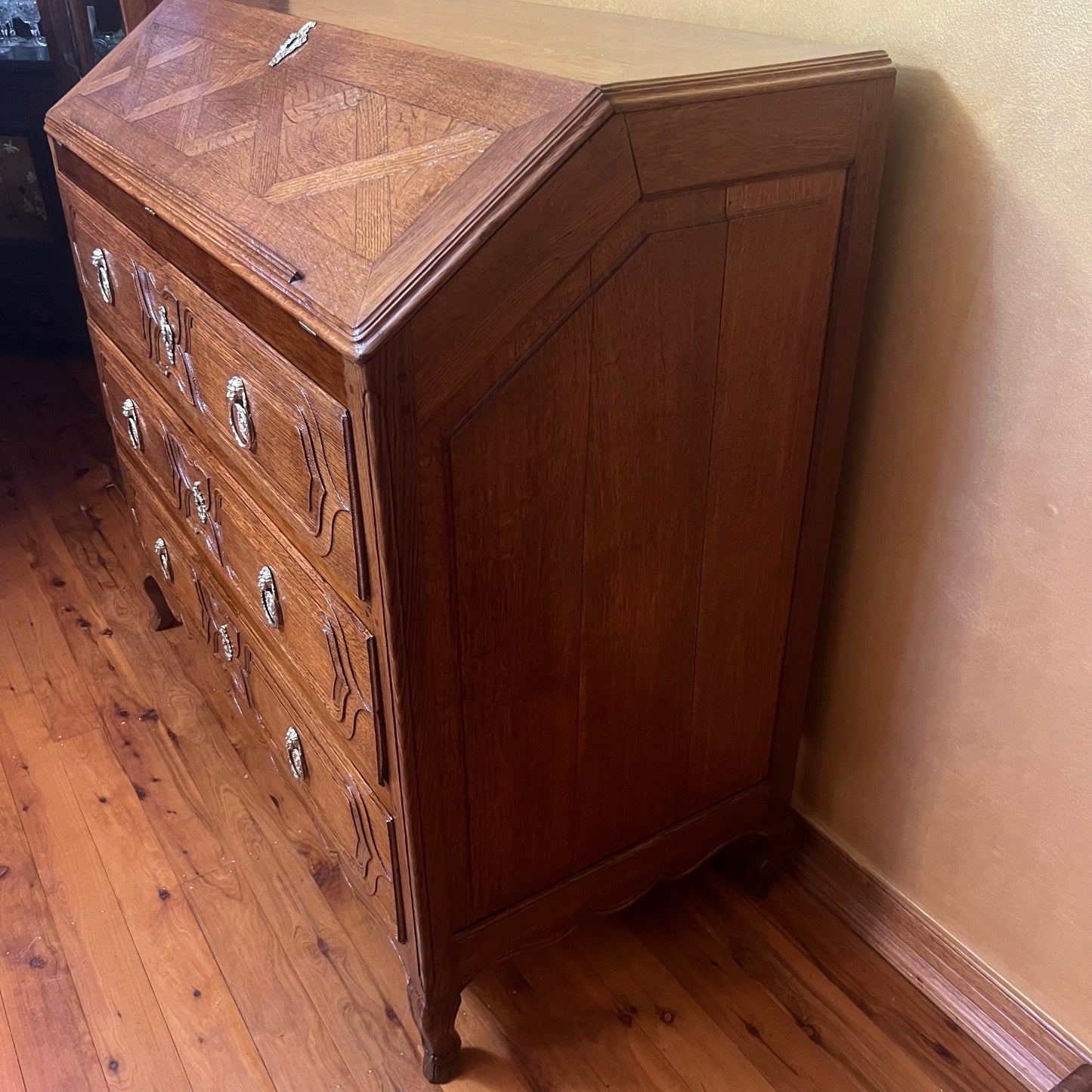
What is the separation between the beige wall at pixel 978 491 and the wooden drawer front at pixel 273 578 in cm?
63

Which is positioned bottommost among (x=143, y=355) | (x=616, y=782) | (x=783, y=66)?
(x=616, y=782)

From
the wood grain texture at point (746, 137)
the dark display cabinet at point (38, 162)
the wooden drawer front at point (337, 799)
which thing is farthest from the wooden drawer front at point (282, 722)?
the dark display cabinet at point (38, 162)

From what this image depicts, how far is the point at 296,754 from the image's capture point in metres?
1.33

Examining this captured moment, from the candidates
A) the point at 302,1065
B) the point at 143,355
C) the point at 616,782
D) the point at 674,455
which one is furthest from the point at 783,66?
the point at 302,1065

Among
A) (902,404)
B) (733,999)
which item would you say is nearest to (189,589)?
(733,999)

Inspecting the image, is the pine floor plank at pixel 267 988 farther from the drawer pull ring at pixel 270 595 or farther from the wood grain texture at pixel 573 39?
the wood grain texture at pixel 573 39

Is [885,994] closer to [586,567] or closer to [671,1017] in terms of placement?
[671,1017]

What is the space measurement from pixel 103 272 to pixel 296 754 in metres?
0.76

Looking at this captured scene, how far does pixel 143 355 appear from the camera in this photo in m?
1.47

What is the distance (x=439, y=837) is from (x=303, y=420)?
1.48 feet

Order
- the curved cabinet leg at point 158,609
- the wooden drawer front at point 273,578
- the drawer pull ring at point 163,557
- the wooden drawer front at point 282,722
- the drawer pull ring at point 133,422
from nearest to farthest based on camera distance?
the wooden drawer front at point 273,578 → the wooden drawer front at point 282,722 → the drawer pull ring at point 133,422 → the drawer pull ring at point 163,557 → the curved cabinet leg at point 158,609

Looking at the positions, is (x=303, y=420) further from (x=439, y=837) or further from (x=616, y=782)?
(x=616, y=782)

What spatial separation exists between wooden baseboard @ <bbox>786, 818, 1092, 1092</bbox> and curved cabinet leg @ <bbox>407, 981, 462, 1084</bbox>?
56 cm

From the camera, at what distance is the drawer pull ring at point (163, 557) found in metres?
1.74
